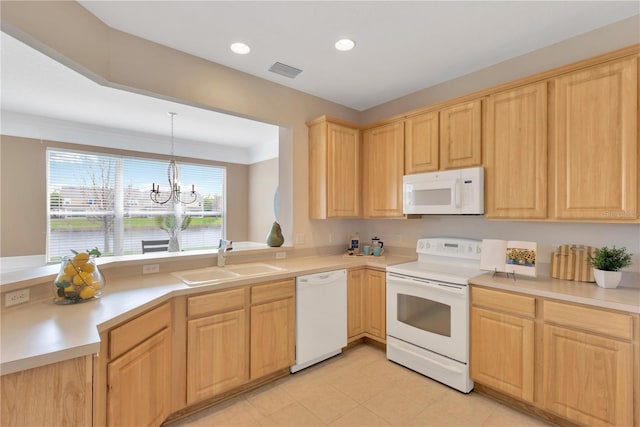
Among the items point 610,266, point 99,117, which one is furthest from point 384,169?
point 99,117

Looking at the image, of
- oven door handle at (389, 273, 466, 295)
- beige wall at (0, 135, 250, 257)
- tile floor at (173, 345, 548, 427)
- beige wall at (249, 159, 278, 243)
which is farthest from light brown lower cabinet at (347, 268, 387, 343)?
beige wall at (0, 135, 250, 257)

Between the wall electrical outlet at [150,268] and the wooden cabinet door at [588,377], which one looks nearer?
the wooden cabinet door at [588,377]

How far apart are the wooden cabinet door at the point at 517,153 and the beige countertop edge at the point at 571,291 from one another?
50cm

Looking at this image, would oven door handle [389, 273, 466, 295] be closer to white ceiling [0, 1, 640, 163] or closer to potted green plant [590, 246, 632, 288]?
potted green plant [590, 246, 632, 288]

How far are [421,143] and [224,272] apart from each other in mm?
2242

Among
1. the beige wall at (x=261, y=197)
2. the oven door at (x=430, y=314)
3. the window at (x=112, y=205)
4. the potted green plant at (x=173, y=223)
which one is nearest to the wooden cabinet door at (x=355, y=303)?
the oven door at (x=430, y=314)

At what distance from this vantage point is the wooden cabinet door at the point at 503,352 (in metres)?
1.95

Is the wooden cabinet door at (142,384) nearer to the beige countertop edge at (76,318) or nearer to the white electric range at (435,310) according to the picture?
the beige countertop edge at (76,318)

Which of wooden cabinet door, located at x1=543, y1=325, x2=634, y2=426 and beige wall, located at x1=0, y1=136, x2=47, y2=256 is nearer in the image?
wooden cabinet door, located at x1=543, y1=325, x2=634, y2=426

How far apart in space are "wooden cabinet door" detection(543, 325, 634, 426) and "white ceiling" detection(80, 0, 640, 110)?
6.97 ft

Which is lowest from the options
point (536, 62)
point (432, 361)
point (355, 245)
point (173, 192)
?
point (432, 361)

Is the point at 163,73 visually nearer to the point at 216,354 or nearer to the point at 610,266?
the point at 216,354

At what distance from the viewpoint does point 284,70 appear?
2.72 meters

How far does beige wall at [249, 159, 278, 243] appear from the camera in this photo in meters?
5.90
